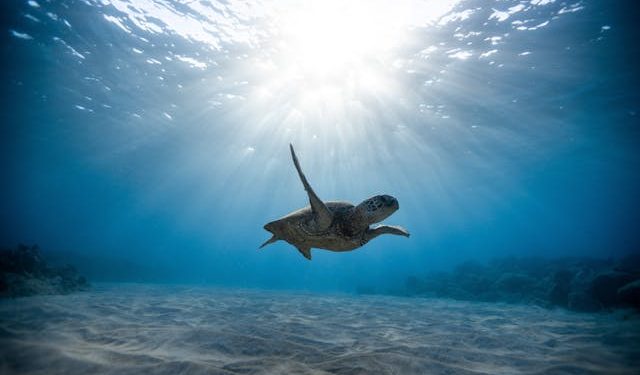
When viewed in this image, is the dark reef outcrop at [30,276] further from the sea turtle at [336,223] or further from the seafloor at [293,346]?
the sea turtle at [336,223]

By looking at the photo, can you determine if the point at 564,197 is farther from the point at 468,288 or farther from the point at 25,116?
the point at 25,116

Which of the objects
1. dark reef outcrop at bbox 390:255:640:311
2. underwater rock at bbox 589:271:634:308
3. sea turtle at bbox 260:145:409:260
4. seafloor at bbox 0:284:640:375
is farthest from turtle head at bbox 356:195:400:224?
underwater rock at bbox 589:271:634:308

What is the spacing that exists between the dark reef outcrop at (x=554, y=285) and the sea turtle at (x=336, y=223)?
10041 mm

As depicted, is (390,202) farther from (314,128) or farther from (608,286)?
(314,128)

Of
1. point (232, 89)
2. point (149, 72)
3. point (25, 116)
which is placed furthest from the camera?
point (25, 116)

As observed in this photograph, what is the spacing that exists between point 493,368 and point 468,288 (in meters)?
18.0

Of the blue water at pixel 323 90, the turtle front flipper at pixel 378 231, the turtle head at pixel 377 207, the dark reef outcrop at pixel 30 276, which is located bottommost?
the dark reef outcrop at pixel 30 276

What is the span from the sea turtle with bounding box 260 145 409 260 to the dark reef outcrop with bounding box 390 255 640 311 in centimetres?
1004

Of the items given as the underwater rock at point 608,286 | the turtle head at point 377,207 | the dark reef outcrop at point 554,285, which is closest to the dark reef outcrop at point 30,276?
the turtle head at point 377,207

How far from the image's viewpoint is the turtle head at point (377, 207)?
4.48 m

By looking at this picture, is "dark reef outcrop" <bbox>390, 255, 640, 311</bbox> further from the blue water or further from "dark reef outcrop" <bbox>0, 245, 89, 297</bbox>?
"dark reef outcrop" <bbox>0, 245, 89, 297</bbox>

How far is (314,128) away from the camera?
25.3 m

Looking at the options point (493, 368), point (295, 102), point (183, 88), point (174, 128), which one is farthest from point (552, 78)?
point (174, 128)

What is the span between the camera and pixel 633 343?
5215 mm
